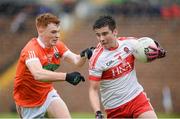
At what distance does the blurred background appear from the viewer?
72.3 feet

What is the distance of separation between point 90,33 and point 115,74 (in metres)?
12.7

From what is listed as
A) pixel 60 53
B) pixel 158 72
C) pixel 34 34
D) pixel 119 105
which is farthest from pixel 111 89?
pixel 34 34

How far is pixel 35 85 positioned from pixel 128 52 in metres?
1.42

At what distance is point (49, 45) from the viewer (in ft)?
35.6

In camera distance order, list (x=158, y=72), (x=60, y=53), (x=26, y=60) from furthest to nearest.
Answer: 1. (x=158, y=72)
2. (x=60, y=53)
3. (x=26, y=60)

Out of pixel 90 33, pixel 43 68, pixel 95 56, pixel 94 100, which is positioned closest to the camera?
pixel 94 100

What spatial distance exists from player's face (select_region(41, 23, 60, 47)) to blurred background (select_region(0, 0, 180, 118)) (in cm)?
1047

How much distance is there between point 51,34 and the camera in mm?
10680

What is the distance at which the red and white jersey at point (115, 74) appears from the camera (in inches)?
424

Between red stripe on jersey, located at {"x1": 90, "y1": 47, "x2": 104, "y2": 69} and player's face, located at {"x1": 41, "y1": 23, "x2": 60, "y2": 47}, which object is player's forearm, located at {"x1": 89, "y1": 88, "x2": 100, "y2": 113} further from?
player's face, located at {"x1": 41, "y1": 23, "x2": 60, "y2": 47}

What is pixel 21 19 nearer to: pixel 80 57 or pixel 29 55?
pixel 80 57

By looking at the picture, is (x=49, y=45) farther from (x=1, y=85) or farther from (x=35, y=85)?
(x=1, y=85)

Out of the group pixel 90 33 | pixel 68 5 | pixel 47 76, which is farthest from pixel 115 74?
pixel 68 5

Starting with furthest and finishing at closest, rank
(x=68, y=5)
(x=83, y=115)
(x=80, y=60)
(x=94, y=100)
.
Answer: (x=68, y=5) → (x=83, y=115) → (x=80, y=60) → (x=94, y=100)
